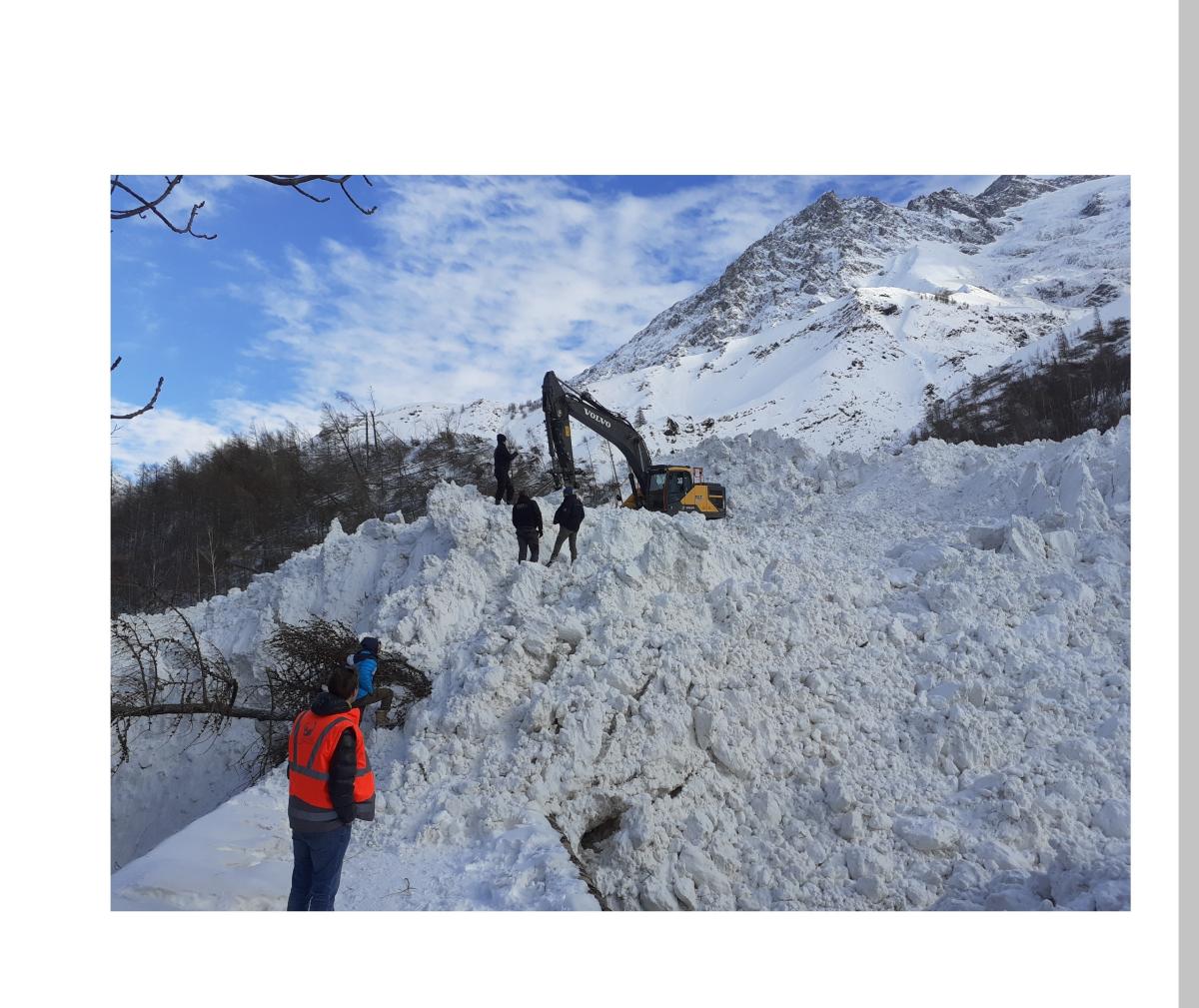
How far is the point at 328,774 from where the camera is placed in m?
2.77

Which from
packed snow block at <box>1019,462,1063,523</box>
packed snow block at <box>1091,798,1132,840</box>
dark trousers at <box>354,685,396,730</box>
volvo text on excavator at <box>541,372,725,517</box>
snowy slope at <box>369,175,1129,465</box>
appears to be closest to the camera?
packed snow block at <box>1091,798,1132,840</box>

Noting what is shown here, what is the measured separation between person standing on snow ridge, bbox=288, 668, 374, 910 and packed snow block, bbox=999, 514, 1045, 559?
6513mm

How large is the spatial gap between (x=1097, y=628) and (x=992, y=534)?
175 centimetres

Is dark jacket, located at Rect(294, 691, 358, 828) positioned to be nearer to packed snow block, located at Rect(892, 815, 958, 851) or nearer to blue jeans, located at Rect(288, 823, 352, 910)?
blue jeans, located at Rect(288, 823, 352, 910)

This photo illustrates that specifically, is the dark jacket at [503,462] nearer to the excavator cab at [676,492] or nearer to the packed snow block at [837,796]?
the excavator cab at [676,492]

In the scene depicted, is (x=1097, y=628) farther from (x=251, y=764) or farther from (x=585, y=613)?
(x=251, y=764)

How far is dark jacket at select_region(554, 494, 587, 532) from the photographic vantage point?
21.2 ft

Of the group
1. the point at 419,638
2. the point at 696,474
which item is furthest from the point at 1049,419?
the point at 419,638

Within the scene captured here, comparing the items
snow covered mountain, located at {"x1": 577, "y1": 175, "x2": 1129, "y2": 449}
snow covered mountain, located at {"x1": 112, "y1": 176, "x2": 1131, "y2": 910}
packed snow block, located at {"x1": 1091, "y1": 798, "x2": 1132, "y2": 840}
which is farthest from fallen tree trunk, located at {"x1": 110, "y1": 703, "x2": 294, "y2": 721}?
snow covered mountain, located at {"x1": 577, "y1": 175, "x2": 1129, "y2": 449}

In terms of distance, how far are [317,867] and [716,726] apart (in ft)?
8.62

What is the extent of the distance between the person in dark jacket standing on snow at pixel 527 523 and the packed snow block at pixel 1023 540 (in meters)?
4.71

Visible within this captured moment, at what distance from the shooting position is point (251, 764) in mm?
5141

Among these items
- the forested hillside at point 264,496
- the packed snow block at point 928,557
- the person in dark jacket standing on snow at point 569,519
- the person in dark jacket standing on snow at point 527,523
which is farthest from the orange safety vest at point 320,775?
the forested hillside at point 264,496

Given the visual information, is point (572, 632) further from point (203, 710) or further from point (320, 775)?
point (203, 710)
